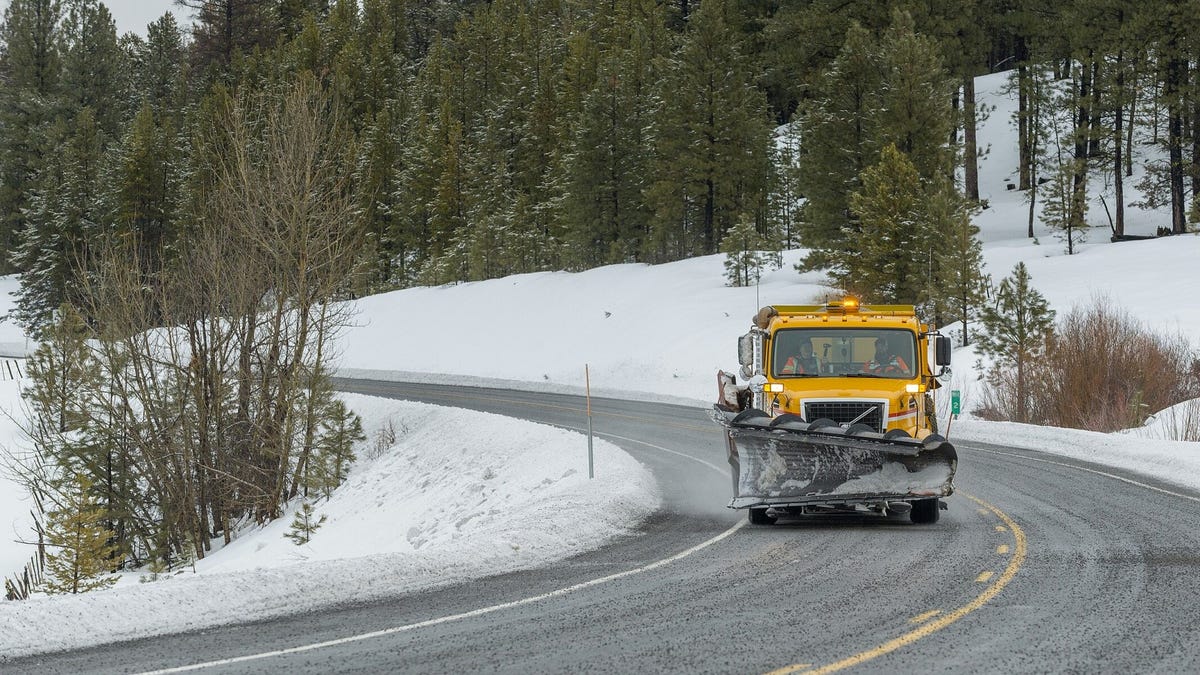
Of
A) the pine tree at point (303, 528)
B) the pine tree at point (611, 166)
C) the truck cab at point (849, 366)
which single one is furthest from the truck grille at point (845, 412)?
the pine tree at point (611, 166)

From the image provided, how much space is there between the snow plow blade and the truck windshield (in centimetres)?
125

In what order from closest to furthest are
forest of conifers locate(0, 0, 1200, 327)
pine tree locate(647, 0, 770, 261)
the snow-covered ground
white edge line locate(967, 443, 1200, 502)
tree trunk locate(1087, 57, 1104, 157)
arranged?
1. the snow-covered ground
2. white edge line locate(967, 443, 1200, 502)
3. forest of conifers locate(0, 0, 1200, 327)
4. tree trunk locate(1087, 57, 1104, 157)
5. pine tree locate(647, 0, 770, 261)

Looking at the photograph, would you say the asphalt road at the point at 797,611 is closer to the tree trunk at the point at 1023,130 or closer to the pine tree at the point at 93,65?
the tree trunk at the point at 1023,130

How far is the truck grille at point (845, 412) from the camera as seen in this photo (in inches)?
495

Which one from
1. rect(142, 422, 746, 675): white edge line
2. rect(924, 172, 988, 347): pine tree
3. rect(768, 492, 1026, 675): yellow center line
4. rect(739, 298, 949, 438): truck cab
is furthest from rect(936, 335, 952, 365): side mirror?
rect(924, 172, 988, 347): pine tree

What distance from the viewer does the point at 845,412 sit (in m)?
12.6

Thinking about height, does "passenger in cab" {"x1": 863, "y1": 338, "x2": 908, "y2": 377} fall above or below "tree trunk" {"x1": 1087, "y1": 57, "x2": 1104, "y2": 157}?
below

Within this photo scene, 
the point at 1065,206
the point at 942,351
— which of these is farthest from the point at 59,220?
the point at 942,351

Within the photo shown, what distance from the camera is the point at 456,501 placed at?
21422 mm

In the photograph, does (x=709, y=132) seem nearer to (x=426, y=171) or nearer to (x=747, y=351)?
(x=426, y=171)

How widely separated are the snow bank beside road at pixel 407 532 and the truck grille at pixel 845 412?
249 cm

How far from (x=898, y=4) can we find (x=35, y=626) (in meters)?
48.9

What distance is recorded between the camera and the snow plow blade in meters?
11.7

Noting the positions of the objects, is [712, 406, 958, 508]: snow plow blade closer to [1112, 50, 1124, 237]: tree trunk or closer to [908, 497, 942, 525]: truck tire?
[908, 497, 942, 525]: truck tire
